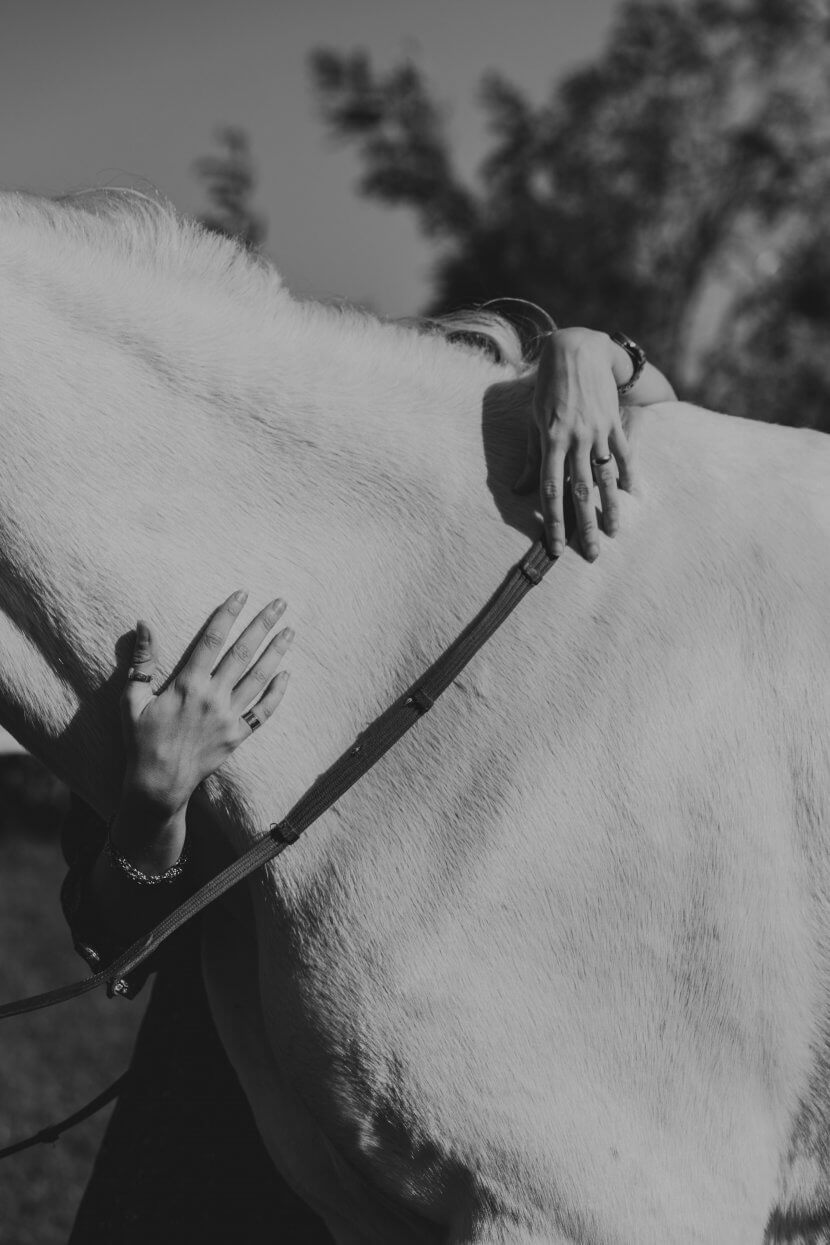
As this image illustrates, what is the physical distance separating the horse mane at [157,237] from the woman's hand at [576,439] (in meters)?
0.34

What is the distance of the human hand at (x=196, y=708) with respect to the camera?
62.0 inches

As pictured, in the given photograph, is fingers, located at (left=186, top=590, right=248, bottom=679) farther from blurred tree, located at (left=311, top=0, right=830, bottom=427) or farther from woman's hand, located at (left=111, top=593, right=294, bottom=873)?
blurred tree, located at (left=311, top=0, right=830, bottom=427)

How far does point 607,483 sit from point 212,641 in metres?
0.59

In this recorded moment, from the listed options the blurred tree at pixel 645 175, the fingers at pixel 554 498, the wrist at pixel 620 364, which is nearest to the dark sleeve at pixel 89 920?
the fingers at pixel 554 498

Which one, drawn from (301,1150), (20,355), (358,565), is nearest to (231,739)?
(358,565)

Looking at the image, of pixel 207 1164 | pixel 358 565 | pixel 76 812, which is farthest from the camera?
pixel 207 1164

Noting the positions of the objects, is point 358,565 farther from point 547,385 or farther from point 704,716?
point 704,716

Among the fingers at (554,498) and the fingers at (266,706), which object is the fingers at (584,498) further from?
the fingers at (266,706)

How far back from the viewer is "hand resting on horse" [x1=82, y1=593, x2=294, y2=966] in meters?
1.58

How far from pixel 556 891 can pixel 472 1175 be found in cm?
39

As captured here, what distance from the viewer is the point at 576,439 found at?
168 centimetres

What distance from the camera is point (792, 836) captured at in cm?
169

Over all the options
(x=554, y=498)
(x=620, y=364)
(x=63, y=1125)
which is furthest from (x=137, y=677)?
(x=63, y=1125)

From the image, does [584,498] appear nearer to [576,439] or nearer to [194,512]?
[576,439]
